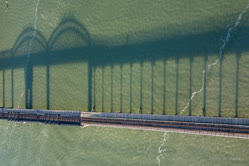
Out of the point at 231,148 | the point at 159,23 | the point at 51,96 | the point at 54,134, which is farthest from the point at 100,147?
the point at 159,23

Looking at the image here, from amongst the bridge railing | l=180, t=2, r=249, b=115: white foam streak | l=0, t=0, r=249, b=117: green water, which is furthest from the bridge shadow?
the bridge railing

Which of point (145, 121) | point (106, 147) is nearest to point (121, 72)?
point (145, 121)

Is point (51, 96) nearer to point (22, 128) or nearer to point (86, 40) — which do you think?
point (22, 128)

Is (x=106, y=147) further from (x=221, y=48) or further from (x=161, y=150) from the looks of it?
(x=221, y=48)

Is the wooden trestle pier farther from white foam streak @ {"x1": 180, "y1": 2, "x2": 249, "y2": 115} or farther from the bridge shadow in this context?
white foam streak @ {"x1": 180, "y1": 2, "x2": 249, "y2": 115}

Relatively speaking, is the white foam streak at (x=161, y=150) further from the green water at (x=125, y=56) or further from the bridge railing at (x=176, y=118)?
the green water at (x=125, y=56)
